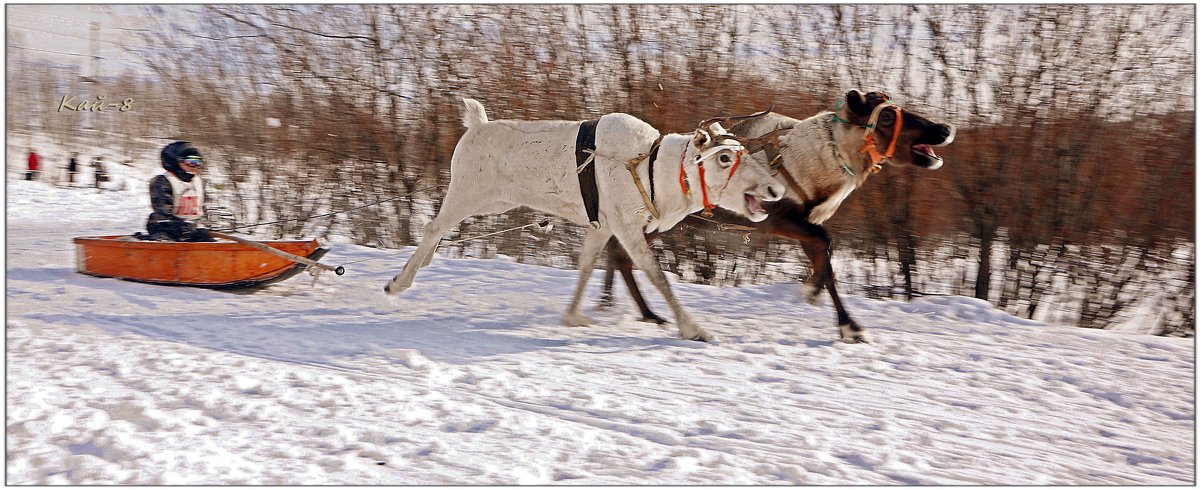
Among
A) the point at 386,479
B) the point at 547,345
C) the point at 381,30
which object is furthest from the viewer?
the point at 381,30

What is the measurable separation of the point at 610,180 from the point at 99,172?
12739 millimetres

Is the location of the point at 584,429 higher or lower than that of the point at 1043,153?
lower

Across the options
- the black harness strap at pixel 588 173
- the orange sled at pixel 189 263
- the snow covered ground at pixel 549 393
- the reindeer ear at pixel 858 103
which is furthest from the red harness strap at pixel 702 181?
the orange sled at pixel 189 263

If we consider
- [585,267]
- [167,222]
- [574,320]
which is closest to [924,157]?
[585,267]

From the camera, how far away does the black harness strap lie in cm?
607

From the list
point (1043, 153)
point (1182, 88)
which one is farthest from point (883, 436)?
point (1182, 88)

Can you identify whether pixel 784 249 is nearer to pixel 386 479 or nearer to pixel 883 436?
pixel 883 436

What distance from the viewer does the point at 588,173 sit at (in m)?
6.07

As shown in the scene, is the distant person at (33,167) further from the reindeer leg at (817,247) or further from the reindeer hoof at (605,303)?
the reindeer leg at (817,247)

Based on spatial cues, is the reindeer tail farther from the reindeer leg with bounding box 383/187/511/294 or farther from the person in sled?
the person in sled

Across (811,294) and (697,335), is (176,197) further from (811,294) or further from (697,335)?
(811,294)

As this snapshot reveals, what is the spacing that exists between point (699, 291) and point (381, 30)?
19.2ft

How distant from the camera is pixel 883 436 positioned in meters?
4.15

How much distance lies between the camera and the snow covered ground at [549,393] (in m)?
3.60
